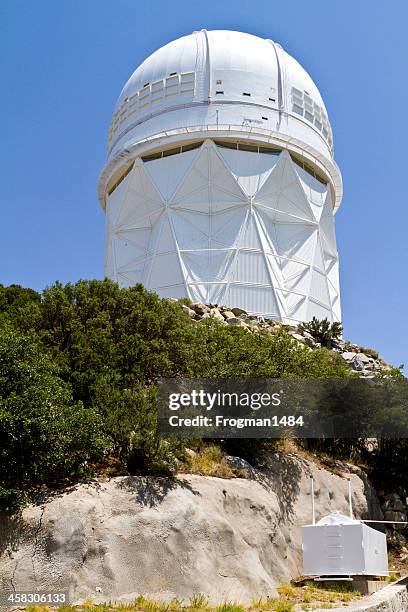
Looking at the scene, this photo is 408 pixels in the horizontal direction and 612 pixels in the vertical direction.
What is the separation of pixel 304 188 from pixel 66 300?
77.5 feet

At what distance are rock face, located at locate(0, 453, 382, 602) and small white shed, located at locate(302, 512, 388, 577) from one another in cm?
104

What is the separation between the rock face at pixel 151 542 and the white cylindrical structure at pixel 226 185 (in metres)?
21.1

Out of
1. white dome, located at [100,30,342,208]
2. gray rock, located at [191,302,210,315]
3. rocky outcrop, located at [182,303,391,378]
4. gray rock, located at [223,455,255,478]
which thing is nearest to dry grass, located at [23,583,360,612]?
gray rock, located at [223,455,255,478]

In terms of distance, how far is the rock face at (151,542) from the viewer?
462 inches

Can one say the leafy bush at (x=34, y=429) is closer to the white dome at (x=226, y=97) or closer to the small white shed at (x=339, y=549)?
the small white shed at (x=339, y=549)

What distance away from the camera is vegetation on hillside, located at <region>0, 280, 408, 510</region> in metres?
12.6

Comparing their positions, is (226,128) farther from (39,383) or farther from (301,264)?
(39,383)

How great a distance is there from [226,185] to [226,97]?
4964mm

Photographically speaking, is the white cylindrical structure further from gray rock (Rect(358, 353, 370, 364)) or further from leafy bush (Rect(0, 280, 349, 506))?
leafy bush (Rect(0, 280, 349, 506))

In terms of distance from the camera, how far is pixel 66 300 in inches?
766

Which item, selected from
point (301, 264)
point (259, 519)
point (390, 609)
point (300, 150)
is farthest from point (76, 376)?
point (300, 150)

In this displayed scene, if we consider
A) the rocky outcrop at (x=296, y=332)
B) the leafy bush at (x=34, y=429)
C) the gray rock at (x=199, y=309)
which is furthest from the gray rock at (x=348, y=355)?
the leafy bush at (x=34, y=429)

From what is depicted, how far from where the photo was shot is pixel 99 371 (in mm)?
16438

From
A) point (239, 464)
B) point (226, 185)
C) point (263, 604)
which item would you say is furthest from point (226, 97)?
point (263, 604)
